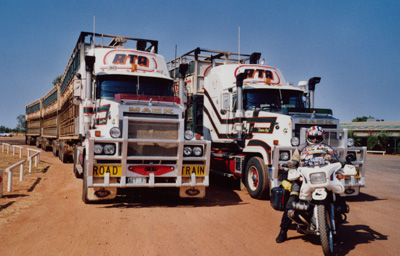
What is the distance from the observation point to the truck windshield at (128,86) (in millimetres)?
9445

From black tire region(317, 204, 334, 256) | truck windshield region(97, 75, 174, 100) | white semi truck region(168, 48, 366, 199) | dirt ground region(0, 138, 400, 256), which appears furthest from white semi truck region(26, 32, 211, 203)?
black tire region(317, 204, 334, 256)

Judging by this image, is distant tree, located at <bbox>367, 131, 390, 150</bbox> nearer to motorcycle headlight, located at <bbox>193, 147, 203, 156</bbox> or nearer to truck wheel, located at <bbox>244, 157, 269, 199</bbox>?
truck wheel, located at <bbox>244, 157, 269, 199</bbox>

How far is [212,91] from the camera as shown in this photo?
12.5 meters

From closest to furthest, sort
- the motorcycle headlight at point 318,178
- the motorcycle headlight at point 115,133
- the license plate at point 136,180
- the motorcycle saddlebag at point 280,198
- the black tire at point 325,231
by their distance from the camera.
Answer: the black tire at point 325,231 → the motorcycle headlight at point 318,178 → the motorcycle saddlebag at point 280,198 → the motorcycle headlight at point 115,133 → the license plate at point 136,180

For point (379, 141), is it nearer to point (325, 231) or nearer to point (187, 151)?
point (187, 151)

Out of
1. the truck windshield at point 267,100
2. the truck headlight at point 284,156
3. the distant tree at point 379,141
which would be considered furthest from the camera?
the distant tree at point 379,141

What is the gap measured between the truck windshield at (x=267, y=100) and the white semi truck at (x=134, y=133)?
2.31 metres

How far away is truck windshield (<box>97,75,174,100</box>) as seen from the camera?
9.45m

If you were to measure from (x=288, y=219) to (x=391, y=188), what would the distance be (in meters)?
7.98

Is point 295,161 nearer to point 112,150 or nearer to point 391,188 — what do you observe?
point 112,150

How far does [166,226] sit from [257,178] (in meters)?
4.03

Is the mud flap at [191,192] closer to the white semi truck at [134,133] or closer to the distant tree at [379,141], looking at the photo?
the white semi truck at [134,133]

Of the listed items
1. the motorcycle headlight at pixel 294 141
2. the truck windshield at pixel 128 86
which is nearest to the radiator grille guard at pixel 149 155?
the truck windshield at pixel 128 86

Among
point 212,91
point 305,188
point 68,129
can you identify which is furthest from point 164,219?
point 68,129
